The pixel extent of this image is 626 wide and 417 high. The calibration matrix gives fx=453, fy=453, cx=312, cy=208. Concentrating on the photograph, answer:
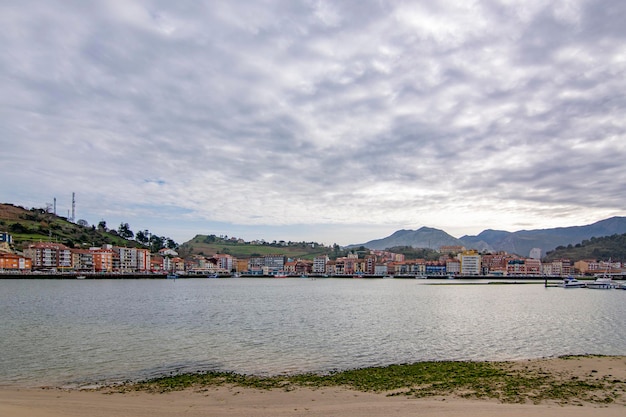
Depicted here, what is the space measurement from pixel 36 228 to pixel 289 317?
570 ft

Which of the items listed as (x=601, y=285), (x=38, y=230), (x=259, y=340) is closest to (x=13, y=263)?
(x=38, y=230)

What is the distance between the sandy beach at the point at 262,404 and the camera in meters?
10.7

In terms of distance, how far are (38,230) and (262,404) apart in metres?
193

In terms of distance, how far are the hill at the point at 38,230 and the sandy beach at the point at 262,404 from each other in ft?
541

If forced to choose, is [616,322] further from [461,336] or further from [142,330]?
[142,330]

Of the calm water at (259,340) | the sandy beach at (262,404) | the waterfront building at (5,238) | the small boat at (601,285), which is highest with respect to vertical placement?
the waterfront building at (5,238)

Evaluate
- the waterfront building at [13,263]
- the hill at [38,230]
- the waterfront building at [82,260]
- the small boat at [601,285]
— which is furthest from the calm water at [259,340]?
the hill at [38,230]

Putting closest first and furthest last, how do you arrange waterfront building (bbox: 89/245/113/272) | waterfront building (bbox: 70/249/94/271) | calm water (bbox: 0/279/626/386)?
1. calm water (bbox: 0/279/626/386)
2. waterfront building (bbox: 70/249/94/271)
3. waterfront building (bbox: 89/245/113/272)

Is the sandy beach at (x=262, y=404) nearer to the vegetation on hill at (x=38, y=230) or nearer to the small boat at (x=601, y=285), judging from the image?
the small boat at (x=601, y=285)

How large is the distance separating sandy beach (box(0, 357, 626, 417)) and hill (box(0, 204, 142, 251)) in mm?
165027

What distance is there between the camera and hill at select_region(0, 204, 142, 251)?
162450mm

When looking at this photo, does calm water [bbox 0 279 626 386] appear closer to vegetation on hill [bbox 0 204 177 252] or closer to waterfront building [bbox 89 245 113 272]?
waterfront building [bbox 89 245 113 272]

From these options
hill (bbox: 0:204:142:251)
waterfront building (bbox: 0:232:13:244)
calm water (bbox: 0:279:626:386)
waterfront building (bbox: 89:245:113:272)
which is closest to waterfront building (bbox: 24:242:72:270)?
waterfront building (bbox: 0:232:13:244)

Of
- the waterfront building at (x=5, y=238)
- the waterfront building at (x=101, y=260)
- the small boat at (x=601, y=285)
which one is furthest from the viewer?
the waterfront building at (x=101, y=260)
